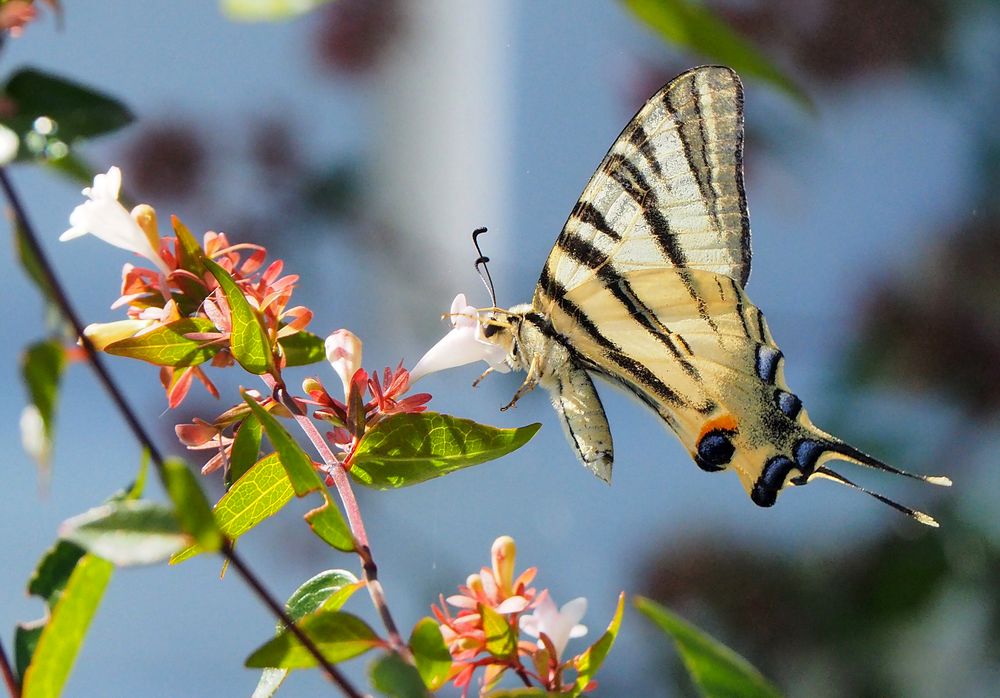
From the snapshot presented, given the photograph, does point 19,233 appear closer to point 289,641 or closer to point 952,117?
point 289,641

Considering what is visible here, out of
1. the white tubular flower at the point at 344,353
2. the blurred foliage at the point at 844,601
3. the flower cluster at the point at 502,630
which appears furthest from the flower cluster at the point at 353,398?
the blurred foliage at the point at 844,601

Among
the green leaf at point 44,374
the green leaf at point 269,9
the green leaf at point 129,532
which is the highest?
the green leaf at point 269,9

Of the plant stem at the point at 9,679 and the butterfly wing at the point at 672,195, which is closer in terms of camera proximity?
the plant stem at the point at 9,679

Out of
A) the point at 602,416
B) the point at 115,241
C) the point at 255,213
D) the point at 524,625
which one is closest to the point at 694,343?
the point at 602,416

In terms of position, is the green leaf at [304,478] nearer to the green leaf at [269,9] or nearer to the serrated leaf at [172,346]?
the serrated leaf at [172,346]

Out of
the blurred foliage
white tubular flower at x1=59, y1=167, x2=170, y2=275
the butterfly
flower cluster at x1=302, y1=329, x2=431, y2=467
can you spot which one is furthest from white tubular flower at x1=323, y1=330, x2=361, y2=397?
the blurred foliage

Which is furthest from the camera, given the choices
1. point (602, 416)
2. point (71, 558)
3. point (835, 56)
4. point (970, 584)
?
point (835, 56)

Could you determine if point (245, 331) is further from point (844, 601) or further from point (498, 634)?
point (844, 601)
